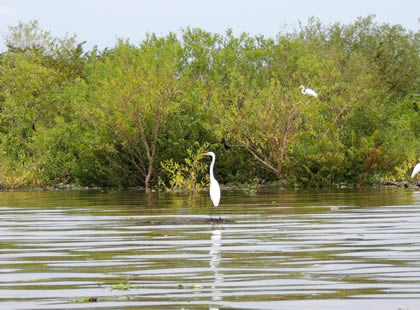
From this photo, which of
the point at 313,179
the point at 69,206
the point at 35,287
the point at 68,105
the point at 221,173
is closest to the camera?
the point at 35,287

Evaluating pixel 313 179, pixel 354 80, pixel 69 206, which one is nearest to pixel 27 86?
pixel 354 80

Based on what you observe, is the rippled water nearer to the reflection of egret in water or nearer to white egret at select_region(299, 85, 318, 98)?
the reflection of egret in water

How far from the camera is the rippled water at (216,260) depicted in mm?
9508

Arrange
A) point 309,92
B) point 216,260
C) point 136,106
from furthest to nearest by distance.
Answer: point 136,106, point 309,92, point 216,260

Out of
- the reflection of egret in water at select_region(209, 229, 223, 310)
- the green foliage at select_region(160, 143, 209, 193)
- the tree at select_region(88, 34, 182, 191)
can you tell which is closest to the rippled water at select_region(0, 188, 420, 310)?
the reflection of egret in water at select_region(209, 229, 223, 310)

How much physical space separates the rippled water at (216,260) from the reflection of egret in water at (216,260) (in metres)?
0.01

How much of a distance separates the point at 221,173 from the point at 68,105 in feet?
45.5

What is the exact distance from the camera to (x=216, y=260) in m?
13.0

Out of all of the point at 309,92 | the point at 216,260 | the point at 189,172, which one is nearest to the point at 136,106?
the point at 189,172

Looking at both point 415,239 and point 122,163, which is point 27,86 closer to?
point 122,163

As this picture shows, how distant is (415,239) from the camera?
15.5m

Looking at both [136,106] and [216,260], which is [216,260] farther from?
[136,106]

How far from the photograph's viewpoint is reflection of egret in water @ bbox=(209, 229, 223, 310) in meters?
9.82

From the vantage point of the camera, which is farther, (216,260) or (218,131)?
(218,131)
